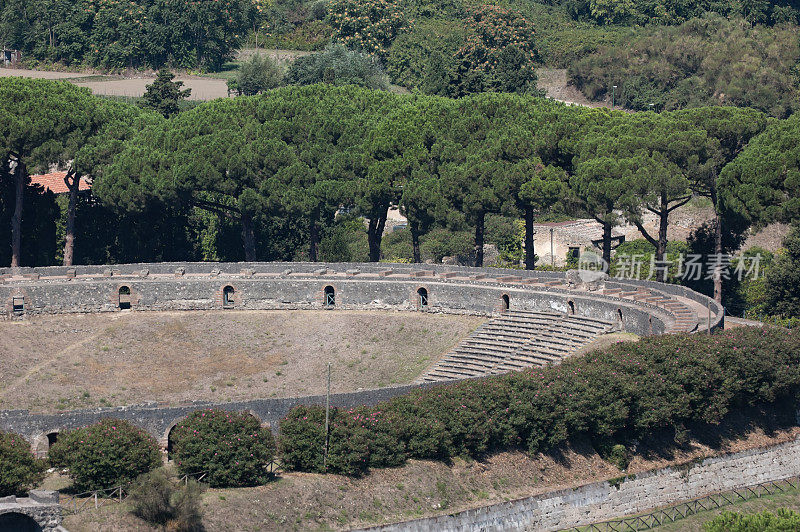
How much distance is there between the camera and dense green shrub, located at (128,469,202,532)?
156ft

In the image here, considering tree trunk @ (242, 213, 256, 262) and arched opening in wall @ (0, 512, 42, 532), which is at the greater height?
tree trunk @ (242, 213, 256, 262)

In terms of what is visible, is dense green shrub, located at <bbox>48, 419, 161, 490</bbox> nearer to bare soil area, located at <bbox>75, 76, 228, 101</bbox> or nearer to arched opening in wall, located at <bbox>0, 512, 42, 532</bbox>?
arched opening in wall, located at <bbox>0, 512, 42, 532</bbox>

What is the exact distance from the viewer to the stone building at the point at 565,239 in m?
94.0

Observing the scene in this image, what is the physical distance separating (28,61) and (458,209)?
63580 mm

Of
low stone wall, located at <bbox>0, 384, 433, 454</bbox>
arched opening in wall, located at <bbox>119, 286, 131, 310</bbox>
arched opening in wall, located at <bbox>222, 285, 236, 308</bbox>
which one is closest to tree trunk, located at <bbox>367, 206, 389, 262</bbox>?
arched opening in wall, located at <bbox>222, 285, 236, 308</bbox>

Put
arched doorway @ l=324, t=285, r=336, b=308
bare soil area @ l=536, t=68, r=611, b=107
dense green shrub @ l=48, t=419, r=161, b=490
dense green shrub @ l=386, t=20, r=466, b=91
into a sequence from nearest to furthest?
1. dense green shrub @ l=48, t=419, r=161, b=490
2. arched doorway @ l=324, t=285, r=336, b=308
3. dense green shrub @ l=386, t=20, r=466, b=91
4. bare soil area @ l=536, t=68, r=611, b=107

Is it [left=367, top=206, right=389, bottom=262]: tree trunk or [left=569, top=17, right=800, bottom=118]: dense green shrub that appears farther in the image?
[left=569, top=17, right=800, bottom=118]: dense green shrub

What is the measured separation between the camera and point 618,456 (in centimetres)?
5847

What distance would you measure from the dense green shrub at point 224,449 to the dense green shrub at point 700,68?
71.9 m

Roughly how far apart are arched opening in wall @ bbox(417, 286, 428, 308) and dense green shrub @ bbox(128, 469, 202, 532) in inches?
1187

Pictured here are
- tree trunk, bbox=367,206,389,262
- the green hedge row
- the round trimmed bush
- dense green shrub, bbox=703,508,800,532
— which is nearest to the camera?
dense green shrub, bbox=703,508,800,532

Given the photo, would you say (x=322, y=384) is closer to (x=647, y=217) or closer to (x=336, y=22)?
(x=647, y=217)

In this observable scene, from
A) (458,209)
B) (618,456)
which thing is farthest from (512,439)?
(458,209)

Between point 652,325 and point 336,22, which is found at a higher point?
point 336,22
